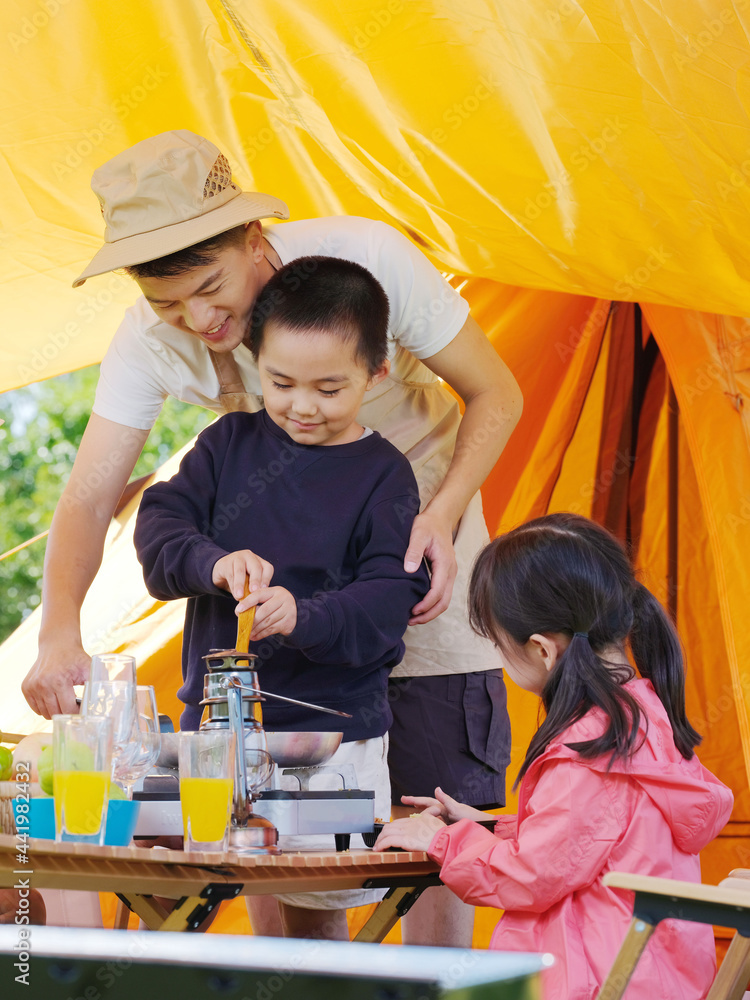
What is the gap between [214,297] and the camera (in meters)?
1.49

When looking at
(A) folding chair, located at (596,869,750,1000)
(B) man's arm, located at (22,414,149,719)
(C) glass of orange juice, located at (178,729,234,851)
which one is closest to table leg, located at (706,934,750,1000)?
(A) folding chair, located at (596,869,750,1000)

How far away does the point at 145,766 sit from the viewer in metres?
1.07

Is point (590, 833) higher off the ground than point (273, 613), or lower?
lower

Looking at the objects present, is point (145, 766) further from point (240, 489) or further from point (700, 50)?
point (700, 50)

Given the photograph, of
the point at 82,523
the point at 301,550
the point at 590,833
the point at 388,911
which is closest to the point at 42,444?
the point at 82,523

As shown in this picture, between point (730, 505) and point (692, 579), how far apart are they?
657 mm

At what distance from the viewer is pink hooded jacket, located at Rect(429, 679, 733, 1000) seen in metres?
1.09

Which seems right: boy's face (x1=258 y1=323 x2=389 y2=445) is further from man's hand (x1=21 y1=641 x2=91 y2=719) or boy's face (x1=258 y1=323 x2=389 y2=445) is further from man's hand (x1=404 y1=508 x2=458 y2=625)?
man's hand (x1=21 y1=641 x2=91 y2=719)

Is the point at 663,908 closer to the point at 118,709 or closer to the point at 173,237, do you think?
the point at 118,709

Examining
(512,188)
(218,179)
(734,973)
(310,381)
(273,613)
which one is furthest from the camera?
(512,188)

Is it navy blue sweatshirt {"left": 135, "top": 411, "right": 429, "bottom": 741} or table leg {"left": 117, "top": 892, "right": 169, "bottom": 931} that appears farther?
navy blue sweatshirt {"left": 135, "top": 411, "right": 429, "bottom": 741}

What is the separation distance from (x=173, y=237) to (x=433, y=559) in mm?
581

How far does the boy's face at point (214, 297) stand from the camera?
1479mm

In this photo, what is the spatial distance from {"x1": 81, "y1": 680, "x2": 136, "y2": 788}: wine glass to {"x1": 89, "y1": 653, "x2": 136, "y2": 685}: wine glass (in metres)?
0.02
